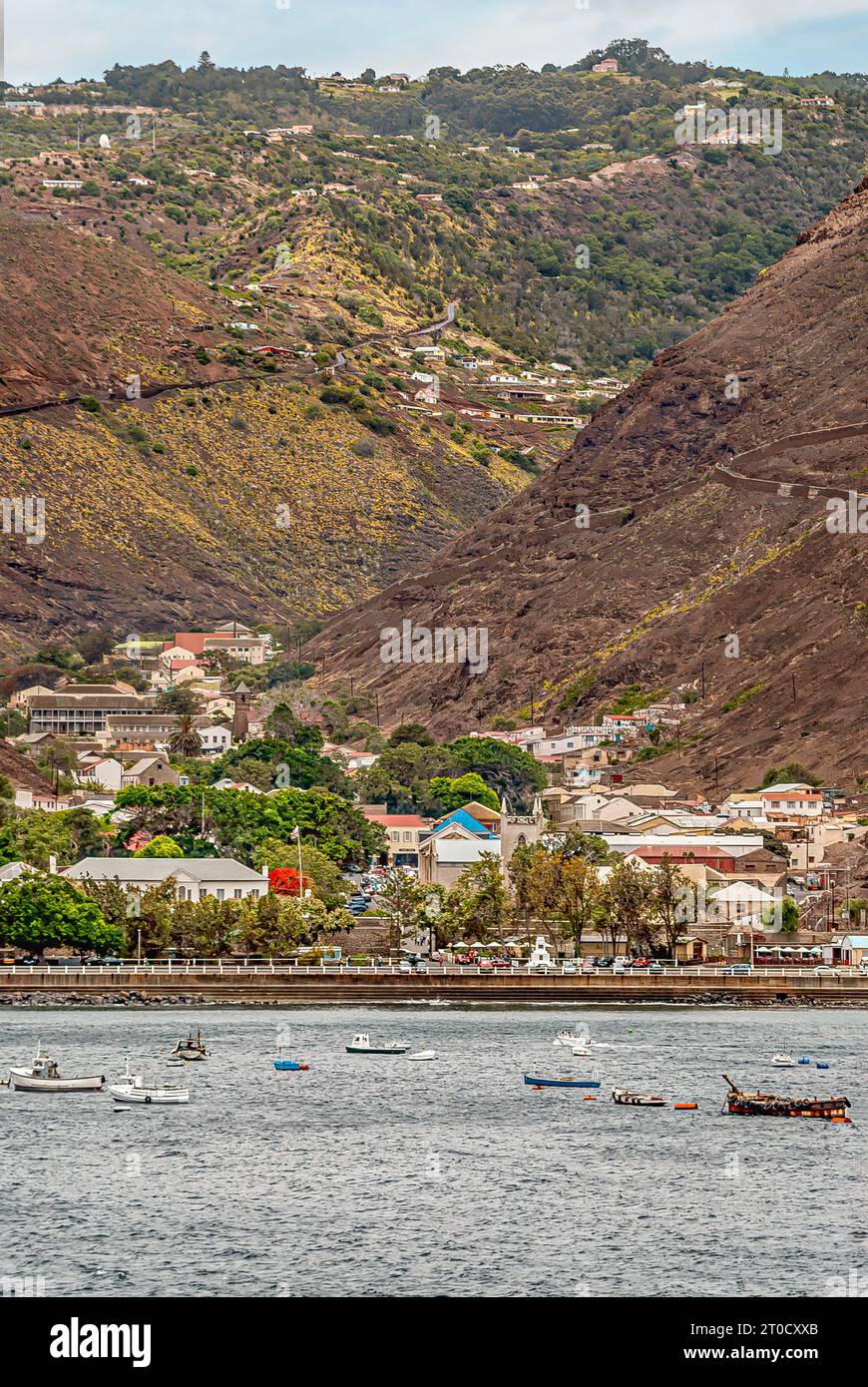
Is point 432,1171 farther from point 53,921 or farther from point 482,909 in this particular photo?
point 482,909

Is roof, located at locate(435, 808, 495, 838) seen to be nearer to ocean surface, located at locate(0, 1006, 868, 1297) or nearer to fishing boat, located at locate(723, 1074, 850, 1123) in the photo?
ocean surface, located at locate(0, 1006, 868, 1297)

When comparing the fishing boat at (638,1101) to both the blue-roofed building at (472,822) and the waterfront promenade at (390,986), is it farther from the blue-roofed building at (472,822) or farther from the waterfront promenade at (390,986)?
the blue-roofed building at (472,822)

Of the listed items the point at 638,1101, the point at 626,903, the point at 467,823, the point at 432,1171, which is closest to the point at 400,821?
Result: the point at 467,823

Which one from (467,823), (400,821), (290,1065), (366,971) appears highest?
(400,821)

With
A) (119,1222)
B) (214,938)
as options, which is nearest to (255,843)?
(214,938)

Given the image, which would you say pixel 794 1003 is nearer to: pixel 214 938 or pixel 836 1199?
pixel 214 938

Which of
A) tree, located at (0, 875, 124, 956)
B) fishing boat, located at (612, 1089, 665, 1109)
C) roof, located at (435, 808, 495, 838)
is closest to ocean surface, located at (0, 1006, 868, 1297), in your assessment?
fishing boat, located at (612, 1089, 665, 1109)

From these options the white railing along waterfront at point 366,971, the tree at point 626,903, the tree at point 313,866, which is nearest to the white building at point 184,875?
the tree at point 313,866

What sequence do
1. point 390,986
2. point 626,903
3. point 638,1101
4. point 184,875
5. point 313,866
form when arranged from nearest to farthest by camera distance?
point 638,1101 → point 390,986 → point 626,903 → point 184,875 → point 313,866
